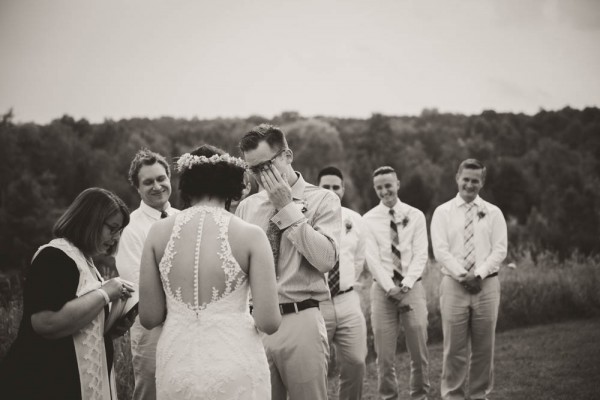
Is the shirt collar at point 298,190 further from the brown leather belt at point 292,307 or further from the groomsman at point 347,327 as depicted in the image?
the groomsman at point 347,327

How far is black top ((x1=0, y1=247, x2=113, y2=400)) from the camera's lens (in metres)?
2.83

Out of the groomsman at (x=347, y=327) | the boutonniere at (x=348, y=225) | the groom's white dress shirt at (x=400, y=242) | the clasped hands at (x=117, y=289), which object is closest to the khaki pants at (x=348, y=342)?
the groomsman at (x=347, y=327)

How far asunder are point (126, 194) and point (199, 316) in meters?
20.9

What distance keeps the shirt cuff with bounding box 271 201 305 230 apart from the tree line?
1387 cm

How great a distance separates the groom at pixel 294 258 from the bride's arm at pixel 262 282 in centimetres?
59

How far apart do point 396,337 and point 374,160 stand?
26.5 meters

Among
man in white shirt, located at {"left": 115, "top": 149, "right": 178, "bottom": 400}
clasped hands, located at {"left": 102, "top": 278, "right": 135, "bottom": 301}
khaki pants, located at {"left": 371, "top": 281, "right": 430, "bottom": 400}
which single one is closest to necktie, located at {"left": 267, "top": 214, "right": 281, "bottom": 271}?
clasped hands, located at {"left": 102, "top": 278, "right": 135, "bottom": 301}

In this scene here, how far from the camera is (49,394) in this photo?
2.84 meters

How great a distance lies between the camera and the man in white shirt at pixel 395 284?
20.5ft

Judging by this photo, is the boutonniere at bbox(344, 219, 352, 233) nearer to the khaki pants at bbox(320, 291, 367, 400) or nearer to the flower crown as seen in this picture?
the khaki pants at bbox(320, 291, 367, 400)

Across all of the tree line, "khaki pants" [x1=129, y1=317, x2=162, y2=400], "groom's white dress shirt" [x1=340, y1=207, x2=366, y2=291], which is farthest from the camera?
the tree line

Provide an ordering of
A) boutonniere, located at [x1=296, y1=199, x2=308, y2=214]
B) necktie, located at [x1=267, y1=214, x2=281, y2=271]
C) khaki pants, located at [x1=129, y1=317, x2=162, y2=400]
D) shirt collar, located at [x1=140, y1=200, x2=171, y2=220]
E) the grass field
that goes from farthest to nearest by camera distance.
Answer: the grass field, shirt collar, located at [x1=140, y1=200, x2=171, y2=220], khaki pants, located at [x1=129, y1=317, x2=162, y2=400], boutonniere, located at [x1=296, y1=199, x2=308, y2=214], necktie, located at [x1=267, y1=214, x2=281, y2=271]

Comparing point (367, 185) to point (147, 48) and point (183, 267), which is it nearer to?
point (147, 48)

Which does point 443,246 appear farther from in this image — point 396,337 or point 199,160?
point 199,160
